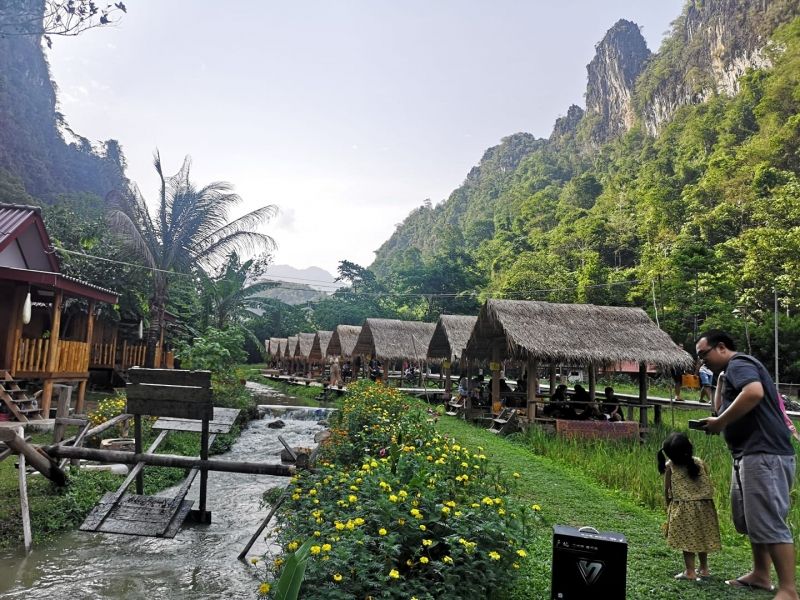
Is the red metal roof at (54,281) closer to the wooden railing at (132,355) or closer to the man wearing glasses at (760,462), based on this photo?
the wooden railing at (132,355)

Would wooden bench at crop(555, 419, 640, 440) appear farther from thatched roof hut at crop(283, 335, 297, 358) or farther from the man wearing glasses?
thatched roof hut at crop(283, 335, 297, 358)

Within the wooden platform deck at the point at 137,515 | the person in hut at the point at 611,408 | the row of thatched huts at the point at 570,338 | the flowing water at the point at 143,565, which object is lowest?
the flowing water at the point at 143,565

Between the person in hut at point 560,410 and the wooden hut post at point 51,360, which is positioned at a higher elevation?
the wooden hut post at point 51,360

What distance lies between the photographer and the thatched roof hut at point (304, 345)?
32500 millimetres

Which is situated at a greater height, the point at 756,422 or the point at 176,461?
the point at 756,422

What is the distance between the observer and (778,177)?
101 ft

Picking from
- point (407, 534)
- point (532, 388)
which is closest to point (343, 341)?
point (532, 388)

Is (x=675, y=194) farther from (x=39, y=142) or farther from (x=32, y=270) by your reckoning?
(x=39, y=142)

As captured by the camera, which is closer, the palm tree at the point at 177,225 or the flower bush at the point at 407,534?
the flower bush at the point at 407,534

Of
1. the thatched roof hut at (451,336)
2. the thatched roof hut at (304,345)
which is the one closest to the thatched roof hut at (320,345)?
the thatched roof hut at (304,345)

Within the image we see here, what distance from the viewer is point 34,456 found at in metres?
5.45

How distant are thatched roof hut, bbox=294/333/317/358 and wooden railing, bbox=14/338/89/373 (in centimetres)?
1960

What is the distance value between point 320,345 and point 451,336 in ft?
45.0

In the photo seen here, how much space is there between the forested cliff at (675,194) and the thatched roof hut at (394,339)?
11748mm
